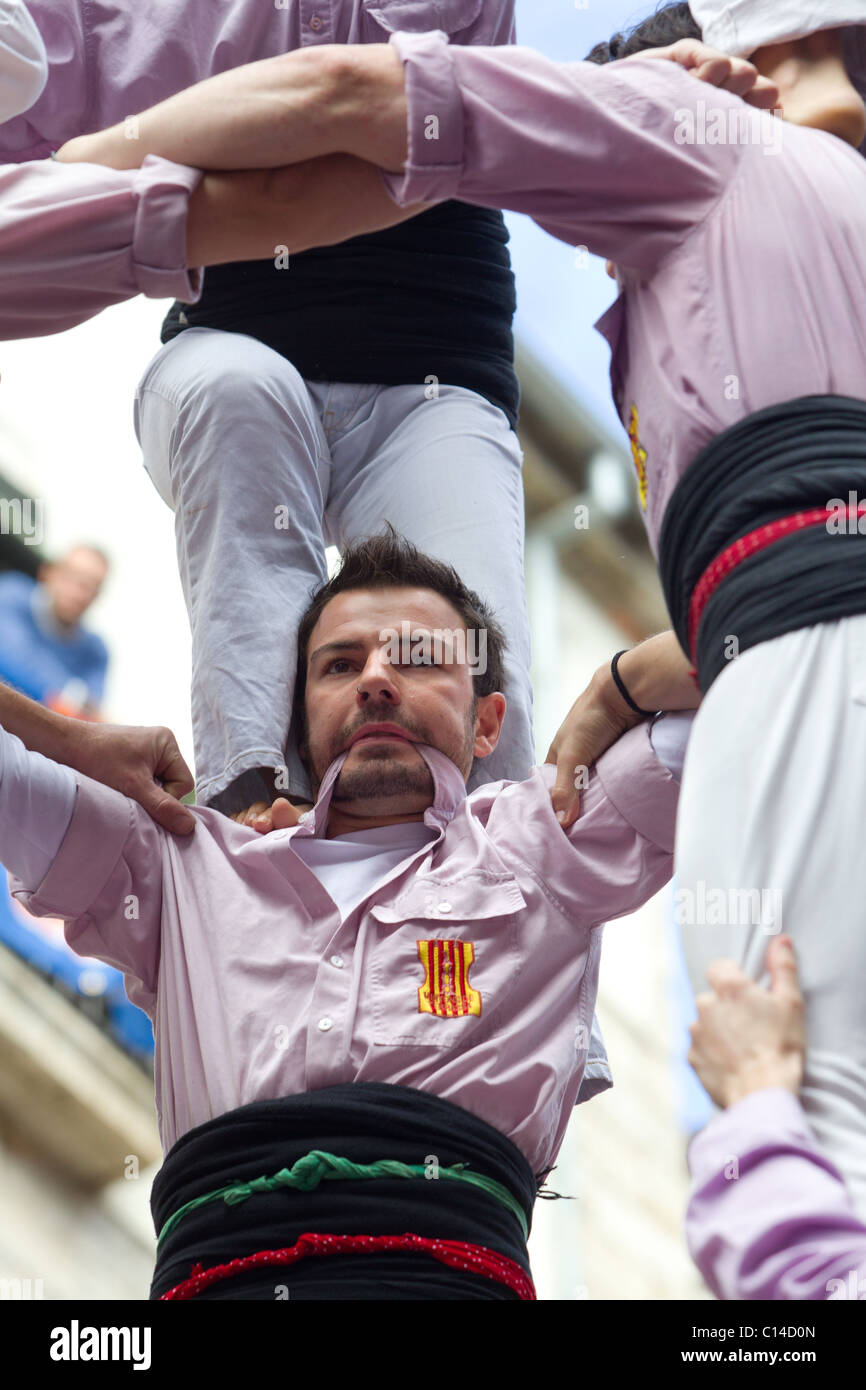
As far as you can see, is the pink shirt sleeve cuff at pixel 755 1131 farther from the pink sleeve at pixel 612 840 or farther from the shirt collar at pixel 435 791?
the shirt collar at pixel 435 791

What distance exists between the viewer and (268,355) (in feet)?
8.20

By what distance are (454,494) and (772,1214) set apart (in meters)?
1.36

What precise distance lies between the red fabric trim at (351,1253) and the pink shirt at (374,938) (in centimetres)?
17

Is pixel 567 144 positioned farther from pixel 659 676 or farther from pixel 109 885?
pixel 109 885

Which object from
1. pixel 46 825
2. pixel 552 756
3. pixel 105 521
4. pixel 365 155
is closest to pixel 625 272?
pixel 365 155

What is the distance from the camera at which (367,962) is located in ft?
6.88

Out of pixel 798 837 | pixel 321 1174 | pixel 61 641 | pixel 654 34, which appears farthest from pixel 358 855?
pixel 61 641

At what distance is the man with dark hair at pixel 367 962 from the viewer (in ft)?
6.27

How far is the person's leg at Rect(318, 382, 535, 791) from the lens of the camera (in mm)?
2512

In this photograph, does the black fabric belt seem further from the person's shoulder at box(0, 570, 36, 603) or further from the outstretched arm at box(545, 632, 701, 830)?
the person's shoulder at box(0, 570, 36, 603)

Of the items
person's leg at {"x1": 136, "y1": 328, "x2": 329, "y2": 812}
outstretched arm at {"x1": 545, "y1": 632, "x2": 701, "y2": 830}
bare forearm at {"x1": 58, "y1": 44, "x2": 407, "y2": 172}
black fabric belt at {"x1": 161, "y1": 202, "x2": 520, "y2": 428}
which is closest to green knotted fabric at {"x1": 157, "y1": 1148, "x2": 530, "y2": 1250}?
outstretched arm at {"x1": 545, "y1": 632, "x2": 701, "y2": 830}

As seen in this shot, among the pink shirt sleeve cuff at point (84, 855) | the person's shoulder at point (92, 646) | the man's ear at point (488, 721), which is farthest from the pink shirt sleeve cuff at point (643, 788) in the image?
the person's shoulder at point (92, 646)

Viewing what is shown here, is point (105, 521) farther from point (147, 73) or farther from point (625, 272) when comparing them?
point (625, 272)
